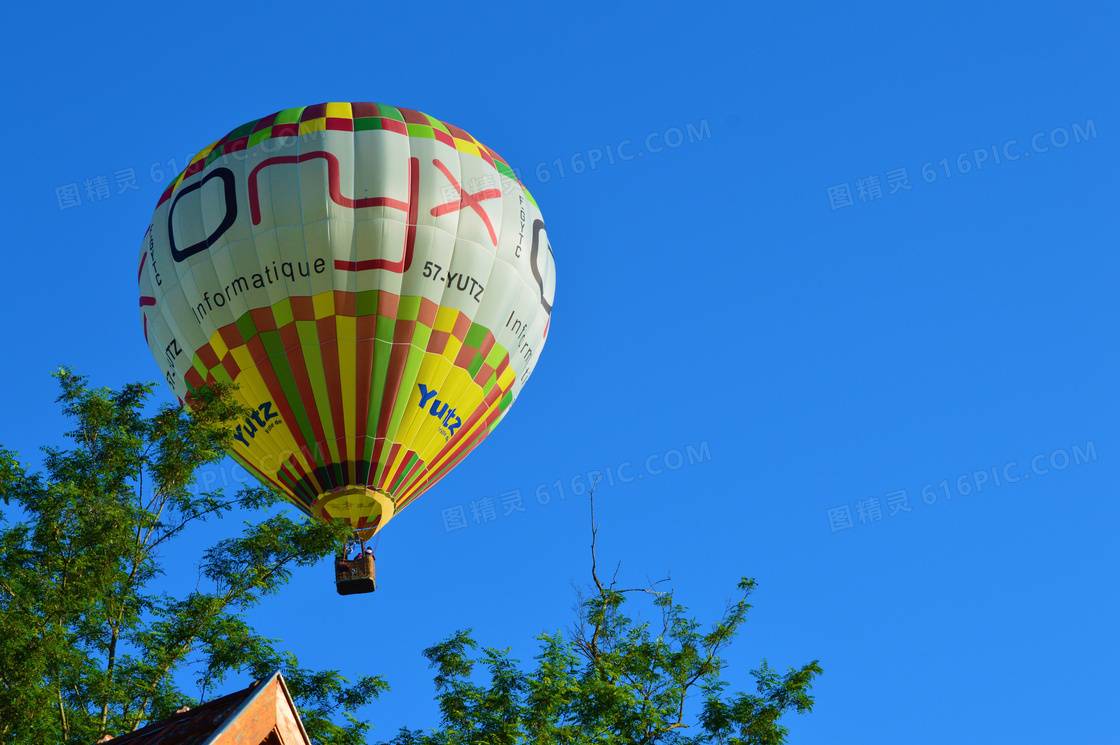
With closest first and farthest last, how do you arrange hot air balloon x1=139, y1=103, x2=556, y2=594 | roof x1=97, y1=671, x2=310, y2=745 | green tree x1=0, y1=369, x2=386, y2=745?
roof x1=97, y1=671, x2=310, y2=745
green tree x1=0, y1=369, x2=386, y2=745
hot air balloon x1=139, y1=103, x2=556, y2=594

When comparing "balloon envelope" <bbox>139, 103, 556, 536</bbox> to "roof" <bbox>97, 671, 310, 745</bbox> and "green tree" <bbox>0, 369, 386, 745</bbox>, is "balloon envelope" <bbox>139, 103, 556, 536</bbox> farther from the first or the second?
"roof" <bbox>97, 671, 310, 745</bbox>

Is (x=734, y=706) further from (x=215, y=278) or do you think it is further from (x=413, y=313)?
(x=215, y=278)

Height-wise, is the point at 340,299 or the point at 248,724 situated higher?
the point at 340,299

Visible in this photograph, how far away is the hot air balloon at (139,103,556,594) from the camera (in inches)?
840

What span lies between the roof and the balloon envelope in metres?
14.7

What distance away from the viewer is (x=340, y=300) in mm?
21547

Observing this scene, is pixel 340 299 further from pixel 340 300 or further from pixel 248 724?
pixel 248 724

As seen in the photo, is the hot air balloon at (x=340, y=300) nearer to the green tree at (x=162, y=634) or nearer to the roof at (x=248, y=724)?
the green tree at (x=162, y=634)

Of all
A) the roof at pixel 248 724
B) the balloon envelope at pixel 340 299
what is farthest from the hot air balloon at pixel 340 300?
the roof at pixel 248 724

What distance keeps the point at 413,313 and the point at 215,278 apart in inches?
139

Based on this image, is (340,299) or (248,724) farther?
(340,299)

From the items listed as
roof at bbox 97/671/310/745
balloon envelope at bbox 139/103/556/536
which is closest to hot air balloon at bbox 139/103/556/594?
balloon envelope at bbox 139/103/556/536

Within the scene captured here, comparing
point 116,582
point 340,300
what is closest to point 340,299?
point 340,300

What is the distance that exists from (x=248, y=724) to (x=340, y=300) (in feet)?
52.3
